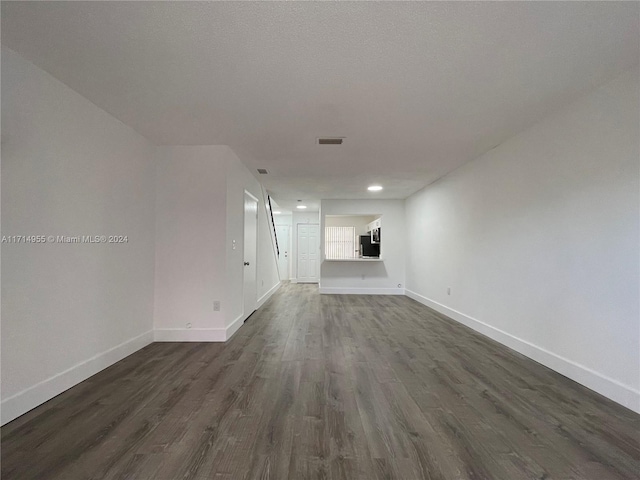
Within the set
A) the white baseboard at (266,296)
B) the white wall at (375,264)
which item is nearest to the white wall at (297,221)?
the white baseboard at (266,296)

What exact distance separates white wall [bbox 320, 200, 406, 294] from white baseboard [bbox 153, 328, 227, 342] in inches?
156

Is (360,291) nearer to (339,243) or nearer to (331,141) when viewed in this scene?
(339,243)

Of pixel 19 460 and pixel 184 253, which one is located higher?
pixel 184 253

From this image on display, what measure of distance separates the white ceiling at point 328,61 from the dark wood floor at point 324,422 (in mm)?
2322

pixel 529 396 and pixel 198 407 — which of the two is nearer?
pixel 198 407

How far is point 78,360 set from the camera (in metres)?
2.29

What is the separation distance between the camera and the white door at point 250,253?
4.33 metres

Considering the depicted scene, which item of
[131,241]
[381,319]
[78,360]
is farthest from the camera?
[381,319]

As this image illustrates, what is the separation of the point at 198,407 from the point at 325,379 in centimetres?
98

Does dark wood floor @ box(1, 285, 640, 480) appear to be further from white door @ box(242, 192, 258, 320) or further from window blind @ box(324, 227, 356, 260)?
window blind @ box(324, 227, 356, 260)

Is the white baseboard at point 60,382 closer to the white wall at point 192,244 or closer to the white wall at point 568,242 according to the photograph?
the white wall at point 192,244

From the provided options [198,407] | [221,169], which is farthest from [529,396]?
[221,169]

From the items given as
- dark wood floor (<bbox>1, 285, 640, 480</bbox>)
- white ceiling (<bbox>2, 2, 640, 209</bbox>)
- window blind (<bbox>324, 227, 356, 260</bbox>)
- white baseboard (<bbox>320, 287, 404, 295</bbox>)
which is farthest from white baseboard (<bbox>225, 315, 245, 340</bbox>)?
window blind (<bbox>324, 227, 356, 260</bbox>)

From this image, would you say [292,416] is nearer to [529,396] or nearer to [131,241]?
[529,396]
